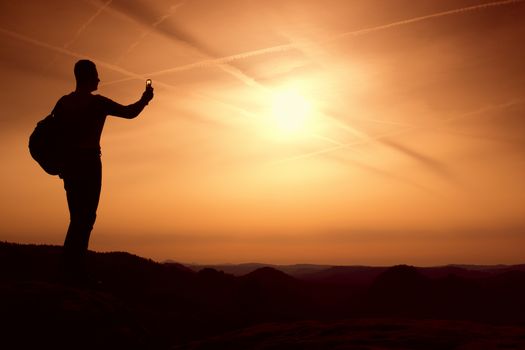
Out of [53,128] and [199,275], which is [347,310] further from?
[53,128]

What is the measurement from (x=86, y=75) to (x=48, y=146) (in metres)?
1.10

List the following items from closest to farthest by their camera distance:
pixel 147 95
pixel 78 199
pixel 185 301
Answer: pixel 78 199
pixel 147 95
pixel 185 301

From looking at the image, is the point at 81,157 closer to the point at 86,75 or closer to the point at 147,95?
the point at 86,75

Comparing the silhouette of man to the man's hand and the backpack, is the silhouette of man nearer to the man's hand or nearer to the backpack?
the backpack

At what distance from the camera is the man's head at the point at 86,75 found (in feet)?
20.5

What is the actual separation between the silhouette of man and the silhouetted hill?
1.86 ft

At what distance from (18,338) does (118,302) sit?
1689 mm

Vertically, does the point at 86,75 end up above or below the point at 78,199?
above

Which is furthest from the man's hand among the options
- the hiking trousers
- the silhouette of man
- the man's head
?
the hiking trousers

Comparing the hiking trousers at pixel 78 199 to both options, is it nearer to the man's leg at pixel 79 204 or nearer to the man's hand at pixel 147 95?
the man's leg at pixel 79 204

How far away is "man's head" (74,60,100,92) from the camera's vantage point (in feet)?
20.5

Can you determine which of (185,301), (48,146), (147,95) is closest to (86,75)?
(147,95)

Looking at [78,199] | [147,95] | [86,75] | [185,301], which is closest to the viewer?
[78,199]

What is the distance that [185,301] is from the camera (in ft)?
116
